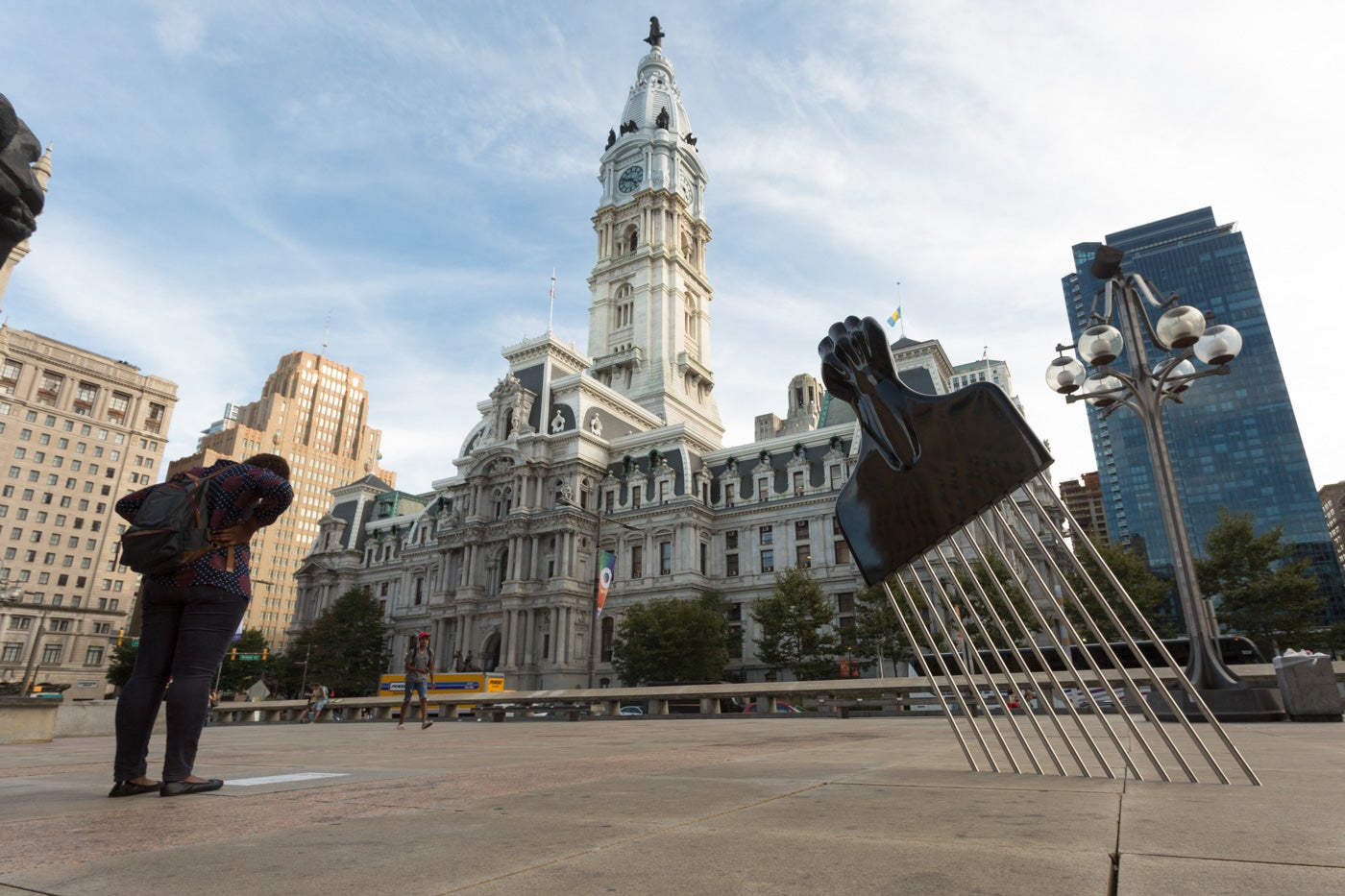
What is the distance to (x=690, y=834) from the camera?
8.87 feet

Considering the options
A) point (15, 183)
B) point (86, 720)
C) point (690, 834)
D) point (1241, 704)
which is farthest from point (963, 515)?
point (86, 720)

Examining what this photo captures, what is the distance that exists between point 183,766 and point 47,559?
110 meters

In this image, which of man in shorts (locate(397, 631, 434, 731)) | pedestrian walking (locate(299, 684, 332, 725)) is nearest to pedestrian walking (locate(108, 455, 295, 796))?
man in shorts (locate(397, 631, 434, 731))

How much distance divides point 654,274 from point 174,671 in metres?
77.1

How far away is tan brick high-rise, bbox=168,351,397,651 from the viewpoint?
126 meters

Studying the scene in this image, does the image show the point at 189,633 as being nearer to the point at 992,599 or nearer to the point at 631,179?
the point at 992,599

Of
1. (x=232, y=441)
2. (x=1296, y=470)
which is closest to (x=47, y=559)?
(x=232, y=441)

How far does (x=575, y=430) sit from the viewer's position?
198ft

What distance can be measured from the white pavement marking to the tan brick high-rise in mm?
129858

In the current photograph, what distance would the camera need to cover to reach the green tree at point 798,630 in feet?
147

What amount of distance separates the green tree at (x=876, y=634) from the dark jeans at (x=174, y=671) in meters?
38.4

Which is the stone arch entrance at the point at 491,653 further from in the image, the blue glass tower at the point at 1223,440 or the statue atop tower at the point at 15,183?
the blue glass tower at the point at 1223,440

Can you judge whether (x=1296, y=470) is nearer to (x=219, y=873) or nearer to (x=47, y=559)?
(x=219, y=873)

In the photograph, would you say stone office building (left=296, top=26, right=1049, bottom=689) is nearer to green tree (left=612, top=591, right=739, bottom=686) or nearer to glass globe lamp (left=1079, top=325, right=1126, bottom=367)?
green tree (left=612, top=591, right=739, bottom=686)
